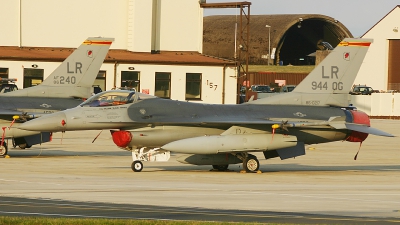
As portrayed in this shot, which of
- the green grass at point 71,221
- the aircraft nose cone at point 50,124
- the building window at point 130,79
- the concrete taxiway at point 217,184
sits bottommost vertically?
the concrete taxiway at point 217,184

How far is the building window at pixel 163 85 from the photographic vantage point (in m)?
52.2

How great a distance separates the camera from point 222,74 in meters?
53.8

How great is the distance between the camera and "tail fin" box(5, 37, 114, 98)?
2572 cm

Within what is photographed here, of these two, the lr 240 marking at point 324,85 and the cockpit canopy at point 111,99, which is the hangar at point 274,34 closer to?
the lr 240 marking at point 324,85

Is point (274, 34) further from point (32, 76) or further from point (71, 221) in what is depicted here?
point (71, 221)

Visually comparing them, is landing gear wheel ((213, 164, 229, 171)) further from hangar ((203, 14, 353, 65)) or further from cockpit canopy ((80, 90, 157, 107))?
hangar ((203, 14, 353, 65))

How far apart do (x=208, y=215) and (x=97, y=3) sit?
139 ft

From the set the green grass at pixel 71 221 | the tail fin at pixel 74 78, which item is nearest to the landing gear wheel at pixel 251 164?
the tail fin at pixel 74 78

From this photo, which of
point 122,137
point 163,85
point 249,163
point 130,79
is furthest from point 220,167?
point 163,85

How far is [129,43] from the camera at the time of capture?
5462cm

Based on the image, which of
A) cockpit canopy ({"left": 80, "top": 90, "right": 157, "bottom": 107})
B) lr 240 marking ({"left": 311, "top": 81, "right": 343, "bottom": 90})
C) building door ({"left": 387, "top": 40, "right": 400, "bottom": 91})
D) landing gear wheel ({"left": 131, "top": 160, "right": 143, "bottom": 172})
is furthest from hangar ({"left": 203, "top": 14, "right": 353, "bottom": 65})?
landing gear wheel ({"left": 131, "top": 160, "right": 143, "bottom": 172})

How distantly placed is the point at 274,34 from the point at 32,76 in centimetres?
4048

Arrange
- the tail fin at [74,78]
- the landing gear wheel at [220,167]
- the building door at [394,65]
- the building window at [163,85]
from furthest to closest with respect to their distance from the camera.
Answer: the building door at [394,65] < the building window at [163,85] < the tail fin at [74,78] < the landing gear wheel at [220,167]

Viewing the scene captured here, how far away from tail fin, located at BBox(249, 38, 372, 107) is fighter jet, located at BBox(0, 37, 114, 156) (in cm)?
639
